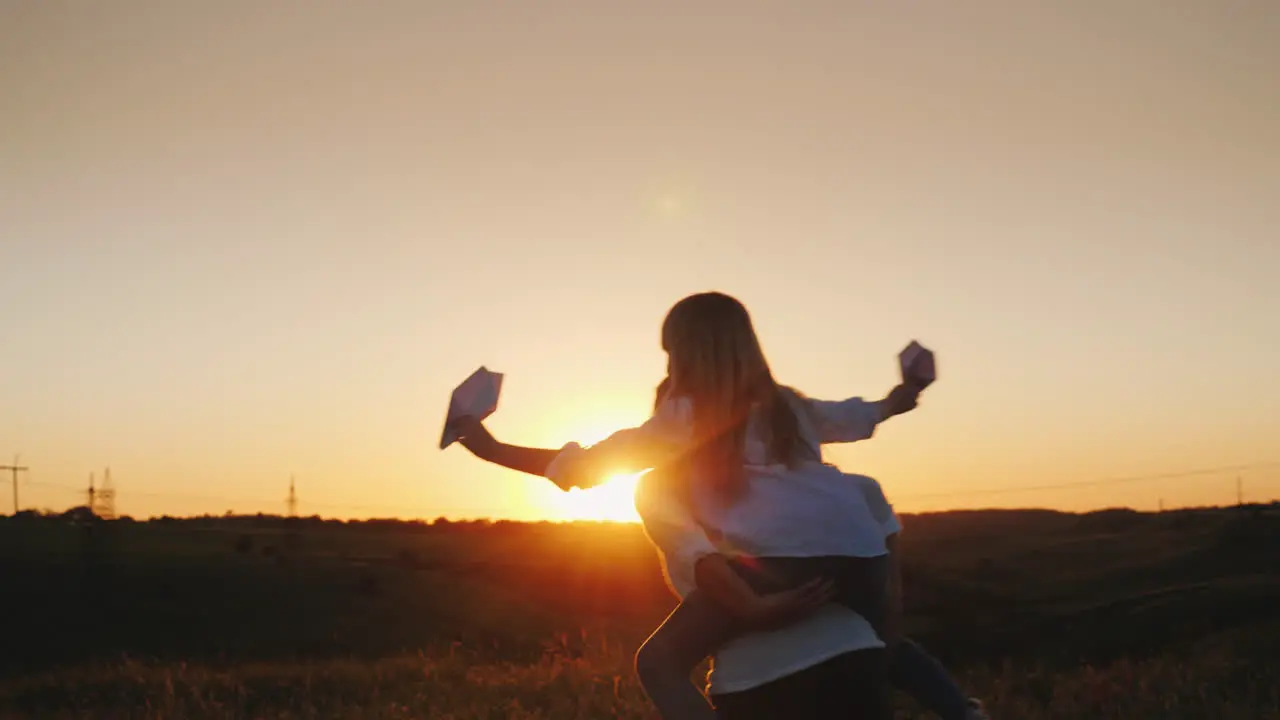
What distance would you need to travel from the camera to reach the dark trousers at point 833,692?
3.36 metres

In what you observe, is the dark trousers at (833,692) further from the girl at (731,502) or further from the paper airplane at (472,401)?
the paper airplane at (472,401)

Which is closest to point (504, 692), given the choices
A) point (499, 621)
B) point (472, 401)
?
point (472, 401)

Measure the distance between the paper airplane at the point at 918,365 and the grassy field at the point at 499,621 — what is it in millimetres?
3596

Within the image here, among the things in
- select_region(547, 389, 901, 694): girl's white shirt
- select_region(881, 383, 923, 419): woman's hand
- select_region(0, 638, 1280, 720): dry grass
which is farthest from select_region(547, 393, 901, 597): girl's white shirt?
select_region(0, 638, 1280, 720): dry grass

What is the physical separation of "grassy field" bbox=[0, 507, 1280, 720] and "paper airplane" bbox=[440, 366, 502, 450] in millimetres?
4055

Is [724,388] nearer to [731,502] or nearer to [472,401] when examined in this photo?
[731,502]

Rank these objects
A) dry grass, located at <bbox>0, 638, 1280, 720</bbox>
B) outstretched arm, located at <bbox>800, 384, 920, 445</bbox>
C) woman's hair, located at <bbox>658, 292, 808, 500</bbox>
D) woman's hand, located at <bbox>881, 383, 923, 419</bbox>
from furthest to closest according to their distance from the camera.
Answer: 1. dry grass, located at <bbox>0, 638, 1280, 720</bbox>
2. woman's hand, located at <bbox>881, 383, 923, 419</bbox>
3. outstretched arm, located at <bbox>800, 384, 920, 445</bbox>
4. woman's hair, located at <bbox>658, 292, 808, 500</bbox>

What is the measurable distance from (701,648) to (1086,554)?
5860 cm

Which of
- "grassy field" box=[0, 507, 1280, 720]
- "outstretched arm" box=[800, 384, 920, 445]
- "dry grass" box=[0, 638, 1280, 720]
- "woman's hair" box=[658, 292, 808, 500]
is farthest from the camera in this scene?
"grassy field" box=[0, 507, 1280, 720]

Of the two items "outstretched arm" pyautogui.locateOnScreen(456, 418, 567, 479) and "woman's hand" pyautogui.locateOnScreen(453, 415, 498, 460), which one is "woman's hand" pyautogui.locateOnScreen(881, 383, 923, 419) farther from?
"woman's hand" pyautogui.locateOnScreen(453, 415, 498, 460)

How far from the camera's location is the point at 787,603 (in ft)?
11.1

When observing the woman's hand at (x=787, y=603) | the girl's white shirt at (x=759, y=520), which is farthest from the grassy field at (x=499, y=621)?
the woman's hand at (x=787, y=603)

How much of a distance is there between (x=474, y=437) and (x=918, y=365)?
148 centimetres

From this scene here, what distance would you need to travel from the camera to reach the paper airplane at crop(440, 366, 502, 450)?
3.73 m
